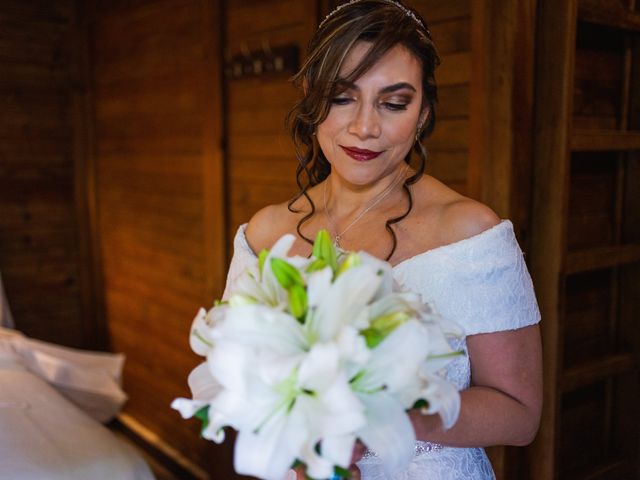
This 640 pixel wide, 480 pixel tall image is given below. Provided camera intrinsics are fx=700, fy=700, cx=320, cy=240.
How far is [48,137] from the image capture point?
13.9 ft

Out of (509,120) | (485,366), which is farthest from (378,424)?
(509,120)

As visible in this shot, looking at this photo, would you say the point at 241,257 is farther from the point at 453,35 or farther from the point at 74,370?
the point at 74,370

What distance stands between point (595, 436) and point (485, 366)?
1102mm

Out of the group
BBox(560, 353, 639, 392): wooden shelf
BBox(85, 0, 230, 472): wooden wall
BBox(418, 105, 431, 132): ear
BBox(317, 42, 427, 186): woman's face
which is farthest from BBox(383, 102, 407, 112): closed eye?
BBox(85, 0, 230, 472): wooden wall

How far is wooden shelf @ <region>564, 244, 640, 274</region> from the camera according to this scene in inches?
76.9

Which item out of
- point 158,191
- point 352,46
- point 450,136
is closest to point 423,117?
point 352,46

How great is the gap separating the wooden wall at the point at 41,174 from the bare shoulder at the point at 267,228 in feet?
9.47

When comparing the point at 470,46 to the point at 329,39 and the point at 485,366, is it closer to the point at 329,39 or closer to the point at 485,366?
the point at 329,39

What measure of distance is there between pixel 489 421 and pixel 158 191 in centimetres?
280

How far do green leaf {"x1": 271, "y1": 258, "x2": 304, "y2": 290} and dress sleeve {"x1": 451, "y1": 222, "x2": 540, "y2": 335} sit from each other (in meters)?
0.53

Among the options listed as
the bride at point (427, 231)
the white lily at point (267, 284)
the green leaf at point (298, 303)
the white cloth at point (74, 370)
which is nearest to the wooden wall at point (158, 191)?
the white cloth at point (74, 370)

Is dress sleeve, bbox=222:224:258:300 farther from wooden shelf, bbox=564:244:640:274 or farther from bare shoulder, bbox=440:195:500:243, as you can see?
wooden shelf, bbox=564:244:640:274

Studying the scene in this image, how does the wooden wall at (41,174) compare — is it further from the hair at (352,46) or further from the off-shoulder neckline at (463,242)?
the off-shoulder neckline at (463,242)

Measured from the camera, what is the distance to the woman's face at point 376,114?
4.47ft
